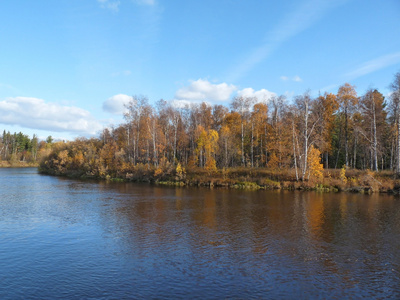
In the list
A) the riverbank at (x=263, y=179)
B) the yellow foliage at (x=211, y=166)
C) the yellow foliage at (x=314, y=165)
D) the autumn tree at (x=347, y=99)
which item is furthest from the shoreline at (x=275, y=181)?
the autumn tree at (x=347, y=99)

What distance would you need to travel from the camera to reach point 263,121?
5778cm

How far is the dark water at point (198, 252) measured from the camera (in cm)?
1112

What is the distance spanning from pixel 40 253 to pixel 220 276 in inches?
362

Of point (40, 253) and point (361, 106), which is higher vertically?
point (361, 106)

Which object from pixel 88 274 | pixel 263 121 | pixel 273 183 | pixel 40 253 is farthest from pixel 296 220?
pixel 263 121

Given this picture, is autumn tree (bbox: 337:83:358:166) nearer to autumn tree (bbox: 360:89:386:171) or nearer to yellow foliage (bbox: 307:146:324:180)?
autumn tree (bbox: 360:89:386:171)

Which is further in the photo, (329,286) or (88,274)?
(88,274)

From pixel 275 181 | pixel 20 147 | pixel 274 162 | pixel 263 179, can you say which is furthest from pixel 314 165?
pixel 20 147

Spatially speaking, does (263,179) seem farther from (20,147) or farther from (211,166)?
(20,147)

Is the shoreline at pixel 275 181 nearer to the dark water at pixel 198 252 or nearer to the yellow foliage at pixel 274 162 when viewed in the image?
the yellow foliage at pixel 274 162

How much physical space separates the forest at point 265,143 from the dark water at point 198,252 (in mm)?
20483

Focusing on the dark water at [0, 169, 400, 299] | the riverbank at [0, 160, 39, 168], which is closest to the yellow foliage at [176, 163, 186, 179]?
the dark water at [0, 169, 400, 299]

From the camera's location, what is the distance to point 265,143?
184ft

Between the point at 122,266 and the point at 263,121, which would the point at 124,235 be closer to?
the point at 122,266
